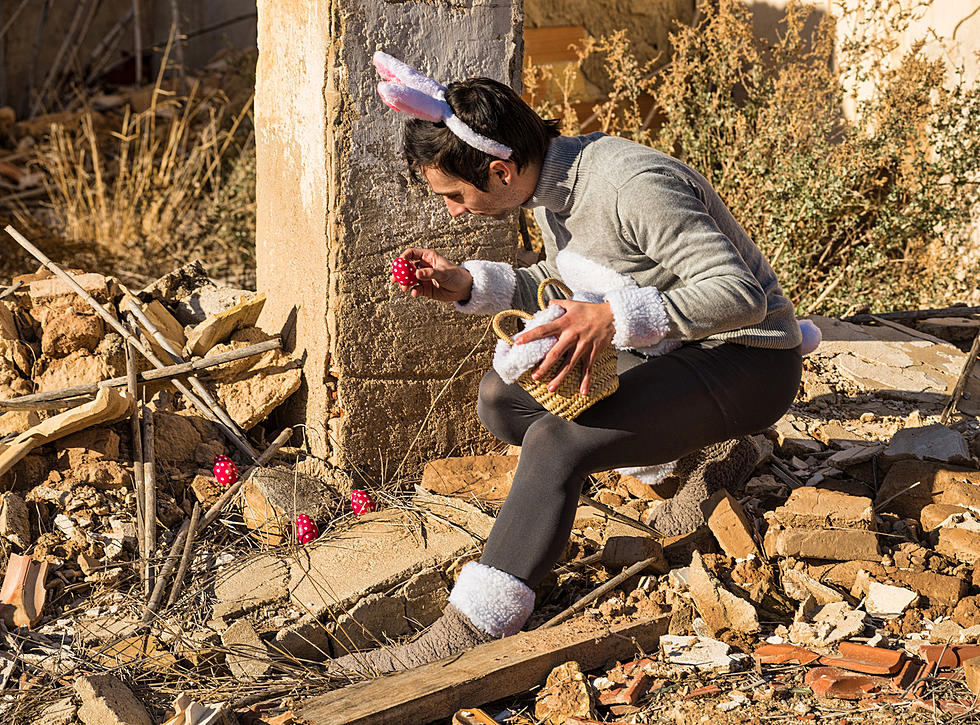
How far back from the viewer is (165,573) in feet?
9.72

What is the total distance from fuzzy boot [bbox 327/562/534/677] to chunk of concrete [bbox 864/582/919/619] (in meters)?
0.90

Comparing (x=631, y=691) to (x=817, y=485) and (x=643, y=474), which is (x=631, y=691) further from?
(x=817, y=485)

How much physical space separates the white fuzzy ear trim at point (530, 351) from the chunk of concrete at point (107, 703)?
1165 millimetres

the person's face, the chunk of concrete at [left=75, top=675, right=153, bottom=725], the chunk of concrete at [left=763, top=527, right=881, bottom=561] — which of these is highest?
the person's face

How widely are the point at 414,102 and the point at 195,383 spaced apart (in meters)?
1.53

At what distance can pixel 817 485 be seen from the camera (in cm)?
329

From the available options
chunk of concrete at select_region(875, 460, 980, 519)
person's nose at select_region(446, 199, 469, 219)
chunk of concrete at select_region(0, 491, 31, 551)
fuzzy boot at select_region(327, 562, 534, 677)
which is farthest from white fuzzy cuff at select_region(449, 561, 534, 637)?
chunk of concrete at select_region(0, 491, 31, 551)

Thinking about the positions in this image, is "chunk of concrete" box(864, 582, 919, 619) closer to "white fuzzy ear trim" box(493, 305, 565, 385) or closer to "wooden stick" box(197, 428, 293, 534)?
"white fuzzy ear trim" box(493, 305, 565, 385)

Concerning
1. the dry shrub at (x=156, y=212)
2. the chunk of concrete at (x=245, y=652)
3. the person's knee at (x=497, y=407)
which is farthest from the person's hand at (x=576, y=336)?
the dry shrub at (x=156, y=212)

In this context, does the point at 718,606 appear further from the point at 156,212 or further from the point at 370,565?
the point at 156,212

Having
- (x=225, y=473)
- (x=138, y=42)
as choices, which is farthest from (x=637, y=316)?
(x=138, y=42)

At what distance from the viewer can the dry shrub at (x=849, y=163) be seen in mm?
5297

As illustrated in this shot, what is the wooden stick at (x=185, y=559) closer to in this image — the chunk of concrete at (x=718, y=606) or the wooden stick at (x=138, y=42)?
the chunk of concrete at (x=718, y=606)

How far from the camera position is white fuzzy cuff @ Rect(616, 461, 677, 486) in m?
3.09
